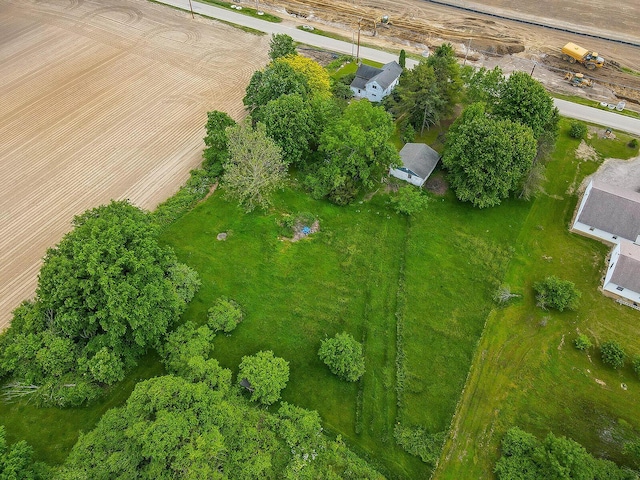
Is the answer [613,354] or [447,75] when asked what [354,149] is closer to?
[447,75]

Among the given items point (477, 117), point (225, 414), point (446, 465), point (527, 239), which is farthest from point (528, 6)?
point (225, 414)

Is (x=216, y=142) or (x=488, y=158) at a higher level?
(x=488, y=158)

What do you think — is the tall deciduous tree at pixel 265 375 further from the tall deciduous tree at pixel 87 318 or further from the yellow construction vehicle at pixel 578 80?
the yellow construction vehicle at pixel 578 80

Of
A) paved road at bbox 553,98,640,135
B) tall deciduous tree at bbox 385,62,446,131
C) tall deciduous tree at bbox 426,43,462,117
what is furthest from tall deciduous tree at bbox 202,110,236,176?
paved road at bbox 553,98,640,135

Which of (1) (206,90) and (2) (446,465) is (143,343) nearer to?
(2) (446,465)

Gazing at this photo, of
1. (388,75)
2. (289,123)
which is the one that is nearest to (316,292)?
(289,123)

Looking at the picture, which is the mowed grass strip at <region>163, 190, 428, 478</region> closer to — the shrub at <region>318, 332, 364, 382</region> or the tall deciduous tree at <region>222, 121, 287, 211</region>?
the shrub at <region>318, 332, 364, 382</region>
